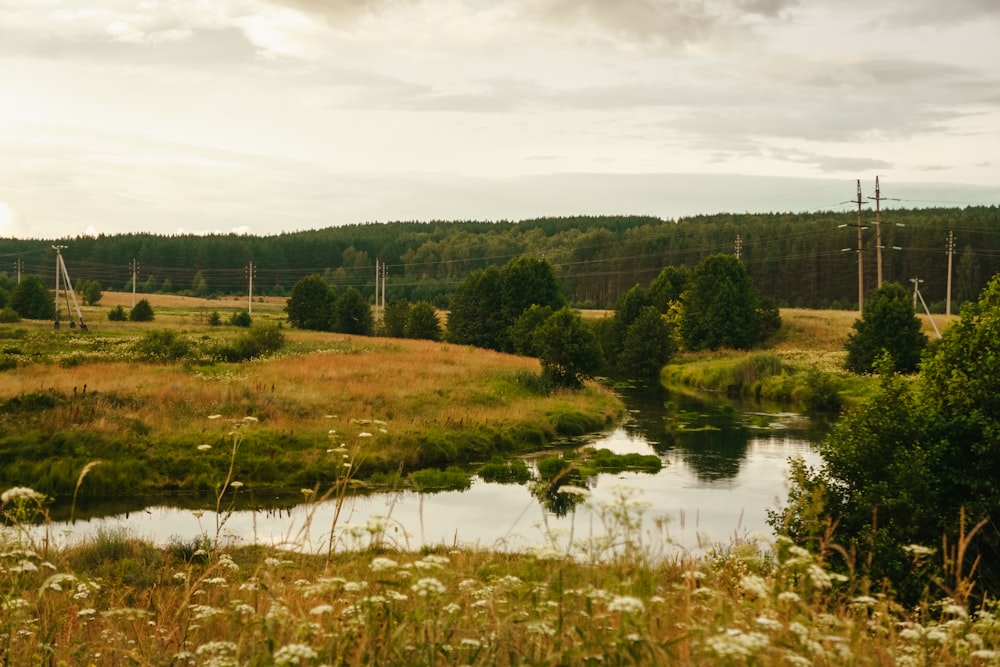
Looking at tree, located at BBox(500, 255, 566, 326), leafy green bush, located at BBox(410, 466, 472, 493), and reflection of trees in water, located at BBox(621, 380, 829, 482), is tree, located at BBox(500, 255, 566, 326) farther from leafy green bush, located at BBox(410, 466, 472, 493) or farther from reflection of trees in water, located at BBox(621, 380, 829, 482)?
leafy green bush, located at BBox(410, 466, 472, 493)

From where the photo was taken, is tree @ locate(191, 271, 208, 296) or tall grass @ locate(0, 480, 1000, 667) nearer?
tall grass @ locate(0, 480, 1000, 667)

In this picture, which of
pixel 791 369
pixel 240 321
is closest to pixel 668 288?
pixel 791 369

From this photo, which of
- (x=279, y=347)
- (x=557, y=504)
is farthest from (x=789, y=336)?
(x=557, y=504)

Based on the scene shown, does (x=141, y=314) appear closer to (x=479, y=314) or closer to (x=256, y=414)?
(x=479, y=314)

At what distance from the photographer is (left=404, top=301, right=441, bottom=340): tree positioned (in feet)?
228

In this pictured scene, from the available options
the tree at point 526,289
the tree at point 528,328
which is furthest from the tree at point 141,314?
the tree at point 528,328

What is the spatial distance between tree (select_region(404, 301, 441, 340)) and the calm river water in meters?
34.1

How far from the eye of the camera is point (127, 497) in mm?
21375

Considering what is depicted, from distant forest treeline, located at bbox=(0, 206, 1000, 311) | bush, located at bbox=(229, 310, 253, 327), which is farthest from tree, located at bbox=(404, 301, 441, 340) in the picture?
distant forest treeline, located at bbox=(0, 206, 1000, 311)

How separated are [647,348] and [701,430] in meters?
28.8

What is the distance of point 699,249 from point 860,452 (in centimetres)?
11422

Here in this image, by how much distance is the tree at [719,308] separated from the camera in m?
66.8

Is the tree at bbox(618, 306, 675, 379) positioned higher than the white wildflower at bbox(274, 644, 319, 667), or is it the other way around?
the white wildflower at bbox(274, 644, 319, 667)

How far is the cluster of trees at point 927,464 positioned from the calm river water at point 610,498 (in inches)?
52.2
